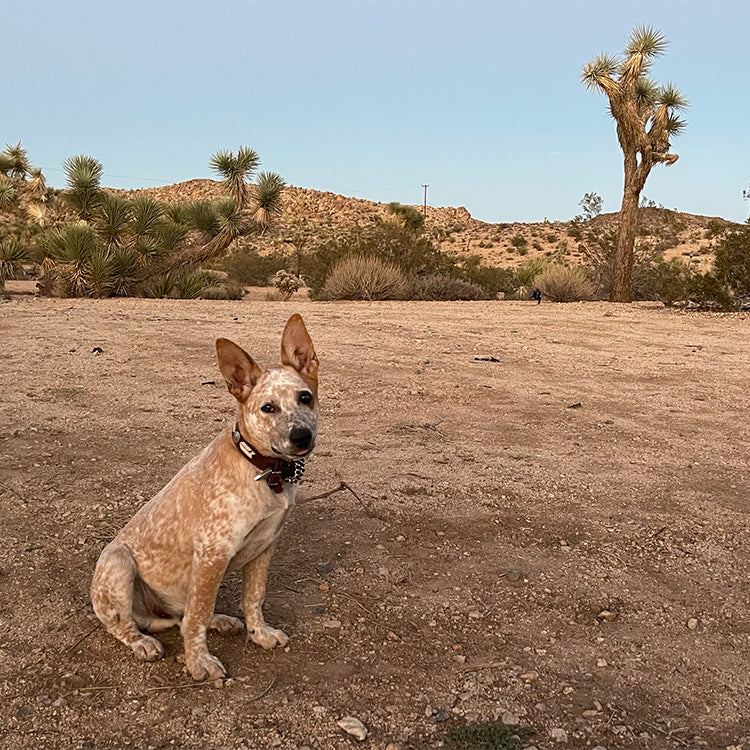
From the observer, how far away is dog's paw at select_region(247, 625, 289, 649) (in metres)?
3.53

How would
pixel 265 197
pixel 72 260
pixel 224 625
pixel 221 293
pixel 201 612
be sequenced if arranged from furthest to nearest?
pixel 265 197 < pixel 221 293 < pixel 72 260 < pixel 224 625 < pixel 201 612

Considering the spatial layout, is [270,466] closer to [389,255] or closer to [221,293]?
[389,255]

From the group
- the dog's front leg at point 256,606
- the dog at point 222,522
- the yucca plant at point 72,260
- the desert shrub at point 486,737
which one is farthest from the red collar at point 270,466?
the yucca plant at point 72,260

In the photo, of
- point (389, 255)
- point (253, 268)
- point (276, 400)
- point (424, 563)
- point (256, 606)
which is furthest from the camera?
point (253, 268)

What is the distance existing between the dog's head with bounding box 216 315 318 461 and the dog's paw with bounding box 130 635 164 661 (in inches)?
40.4

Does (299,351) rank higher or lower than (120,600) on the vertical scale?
higher

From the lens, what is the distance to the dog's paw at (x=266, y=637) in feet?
11.6

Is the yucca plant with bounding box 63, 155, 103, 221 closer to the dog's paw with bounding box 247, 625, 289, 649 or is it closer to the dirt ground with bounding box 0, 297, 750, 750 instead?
the dirt ground with bounding box 0, 297, 750, 750

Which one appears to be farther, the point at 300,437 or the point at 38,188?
the point at 38,188

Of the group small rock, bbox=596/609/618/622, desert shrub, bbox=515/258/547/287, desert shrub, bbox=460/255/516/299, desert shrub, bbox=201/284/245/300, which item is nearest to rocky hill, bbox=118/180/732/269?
desert shrub, bbox=515/258/547/287

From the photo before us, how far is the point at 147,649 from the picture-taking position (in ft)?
11.1

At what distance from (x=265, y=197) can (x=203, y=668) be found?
83.3ft

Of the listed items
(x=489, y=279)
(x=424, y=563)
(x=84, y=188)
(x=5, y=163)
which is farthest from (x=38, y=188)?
(x=424, y=563)

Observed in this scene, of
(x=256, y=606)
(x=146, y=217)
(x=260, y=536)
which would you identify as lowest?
(x=256, y=606)
